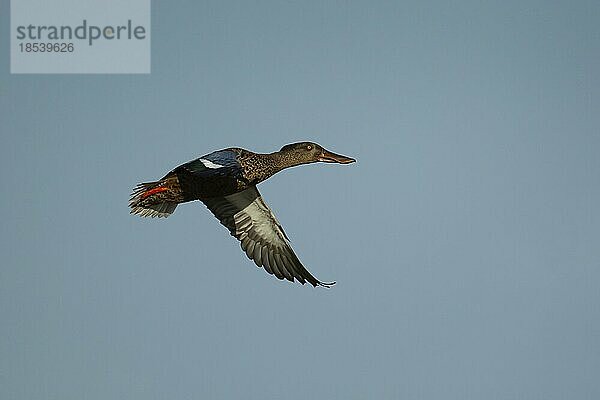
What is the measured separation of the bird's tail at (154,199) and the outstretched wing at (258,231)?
0.44 meters

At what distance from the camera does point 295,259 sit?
8656 mm

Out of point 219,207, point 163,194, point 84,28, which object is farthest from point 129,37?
point 163,194

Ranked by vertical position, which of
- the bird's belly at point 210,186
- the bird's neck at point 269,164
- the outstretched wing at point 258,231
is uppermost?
the bird's neck at point 269,164

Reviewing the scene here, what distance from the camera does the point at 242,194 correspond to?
8.67 meters

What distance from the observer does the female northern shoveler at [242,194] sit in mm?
7766

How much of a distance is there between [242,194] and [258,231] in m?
0.33

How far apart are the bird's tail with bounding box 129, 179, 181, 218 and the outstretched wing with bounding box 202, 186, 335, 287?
44 centimetres

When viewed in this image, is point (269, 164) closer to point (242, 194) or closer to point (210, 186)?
point (210, 186)

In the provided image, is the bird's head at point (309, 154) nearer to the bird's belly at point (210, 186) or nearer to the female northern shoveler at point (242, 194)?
the female northern shoveler at point (242, 194)

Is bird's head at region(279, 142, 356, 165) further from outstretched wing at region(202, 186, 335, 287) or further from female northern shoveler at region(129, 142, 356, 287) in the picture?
outstretched wing at region(202, 186, 335, 287)

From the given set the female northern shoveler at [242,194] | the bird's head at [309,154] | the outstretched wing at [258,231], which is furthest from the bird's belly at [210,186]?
the outstretched wing at [258,231]

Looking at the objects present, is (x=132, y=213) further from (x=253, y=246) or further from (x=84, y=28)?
(x=84, y=28)

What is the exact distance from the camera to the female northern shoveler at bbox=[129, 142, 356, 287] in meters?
7.77

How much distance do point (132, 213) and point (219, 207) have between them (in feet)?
2.78
